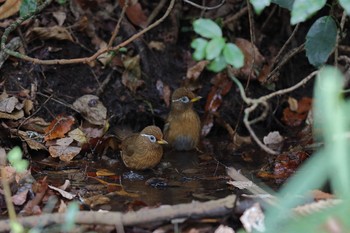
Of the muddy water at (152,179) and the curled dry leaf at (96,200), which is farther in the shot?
the muddy water at (152,179)

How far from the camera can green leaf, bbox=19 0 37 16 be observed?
20.9 feet

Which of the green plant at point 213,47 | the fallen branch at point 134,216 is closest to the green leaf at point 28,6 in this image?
the fallen branch at point 134,216

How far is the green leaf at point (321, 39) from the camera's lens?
493 cm

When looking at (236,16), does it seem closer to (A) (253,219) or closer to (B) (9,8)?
(B) (9,8)

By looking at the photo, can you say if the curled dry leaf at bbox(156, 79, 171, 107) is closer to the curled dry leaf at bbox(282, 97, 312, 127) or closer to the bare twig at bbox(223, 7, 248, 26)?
the bare twig at bbox(223, 7, 248, 26)

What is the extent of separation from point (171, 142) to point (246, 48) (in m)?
1.47

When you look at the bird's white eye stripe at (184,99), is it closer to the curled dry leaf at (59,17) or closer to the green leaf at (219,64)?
the curled dry leaf at (59,17)

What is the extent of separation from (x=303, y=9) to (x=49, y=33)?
410 cm

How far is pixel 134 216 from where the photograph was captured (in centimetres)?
400

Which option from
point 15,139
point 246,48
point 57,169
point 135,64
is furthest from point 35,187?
point 246,48

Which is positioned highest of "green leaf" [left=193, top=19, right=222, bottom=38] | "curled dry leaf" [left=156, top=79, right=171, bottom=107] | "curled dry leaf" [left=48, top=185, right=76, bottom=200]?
"green leaf" [left=193, top=19, right=222, bottom=38]

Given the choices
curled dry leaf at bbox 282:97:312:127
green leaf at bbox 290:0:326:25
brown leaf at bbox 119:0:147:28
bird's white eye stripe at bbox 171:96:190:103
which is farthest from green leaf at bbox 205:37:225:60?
brown leaf at bbox 119:0:147:28

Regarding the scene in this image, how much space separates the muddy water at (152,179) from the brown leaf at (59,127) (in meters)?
0.33

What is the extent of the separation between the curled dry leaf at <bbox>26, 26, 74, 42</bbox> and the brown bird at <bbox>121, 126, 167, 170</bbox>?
4.62 feet
